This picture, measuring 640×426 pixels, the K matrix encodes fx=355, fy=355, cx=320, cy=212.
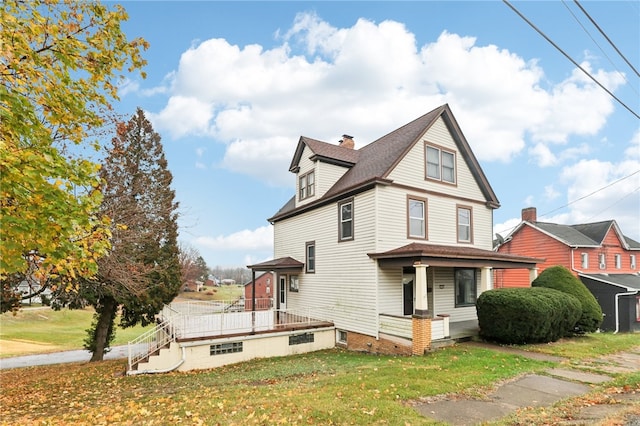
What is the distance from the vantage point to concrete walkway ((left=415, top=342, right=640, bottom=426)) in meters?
6.06

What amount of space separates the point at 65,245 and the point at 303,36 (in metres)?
11.6

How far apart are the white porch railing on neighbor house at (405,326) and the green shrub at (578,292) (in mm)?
6738

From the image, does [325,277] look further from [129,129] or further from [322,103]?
[129,129]

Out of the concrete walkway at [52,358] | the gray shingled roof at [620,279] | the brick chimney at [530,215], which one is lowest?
the concrete walkway at [52,358]

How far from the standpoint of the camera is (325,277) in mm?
16438

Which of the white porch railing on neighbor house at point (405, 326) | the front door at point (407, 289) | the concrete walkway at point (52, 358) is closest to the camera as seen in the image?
the white porch railing on neighbor house at point (405, 326)

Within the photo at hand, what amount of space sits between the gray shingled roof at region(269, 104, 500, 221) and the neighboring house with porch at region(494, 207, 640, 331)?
9.55m

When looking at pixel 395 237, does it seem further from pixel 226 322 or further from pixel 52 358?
pixel 52 358

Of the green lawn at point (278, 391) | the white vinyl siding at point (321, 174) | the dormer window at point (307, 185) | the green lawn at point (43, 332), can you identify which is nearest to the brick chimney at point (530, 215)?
the white vinyl siding at point (321, 174)

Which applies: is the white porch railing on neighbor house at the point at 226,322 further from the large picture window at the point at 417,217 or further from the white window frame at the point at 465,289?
the white window frame at the point at 465,289

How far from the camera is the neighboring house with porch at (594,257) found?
22062 mm

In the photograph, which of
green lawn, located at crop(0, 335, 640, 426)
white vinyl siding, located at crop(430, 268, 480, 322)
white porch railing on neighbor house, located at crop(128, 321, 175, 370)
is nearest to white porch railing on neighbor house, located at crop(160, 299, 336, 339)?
white porch railing on neighbor house, located at crop(128, 321, 175, 370)

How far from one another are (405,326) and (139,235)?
403 inches

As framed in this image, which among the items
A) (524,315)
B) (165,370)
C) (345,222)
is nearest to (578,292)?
(524,315)
